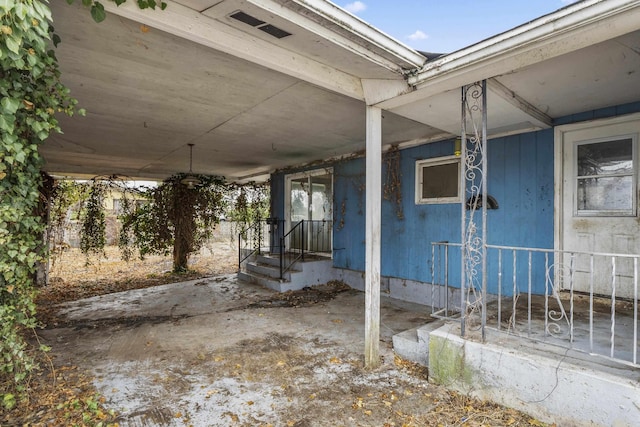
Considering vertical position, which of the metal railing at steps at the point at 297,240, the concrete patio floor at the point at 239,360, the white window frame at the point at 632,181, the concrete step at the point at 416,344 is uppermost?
the white window frame at the point at 632,181

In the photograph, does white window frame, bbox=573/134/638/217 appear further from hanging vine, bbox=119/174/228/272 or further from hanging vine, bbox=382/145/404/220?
hanging vine, bbox=119/174/228/272

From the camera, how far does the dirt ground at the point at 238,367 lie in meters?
2.46

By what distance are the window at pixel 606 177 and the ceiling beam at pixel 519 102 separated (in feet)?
1.66

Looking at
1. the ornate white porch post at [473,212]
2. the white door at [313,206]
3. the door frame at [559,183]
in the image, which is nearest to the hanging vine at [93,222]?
the white door at [313,206]

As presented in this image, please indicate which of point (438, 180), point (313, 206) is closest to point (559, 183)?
point (438, 180)

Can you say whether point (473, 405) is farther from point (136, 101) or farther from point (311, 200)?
point (311, 200)

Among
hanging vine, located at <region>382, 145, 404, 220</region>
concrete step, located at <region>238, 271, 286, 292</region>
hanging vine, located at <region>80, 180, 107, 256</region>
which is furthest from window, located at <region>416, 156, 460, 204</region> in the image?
hanging vine, located at <region>80, 180, 107, 256</region>

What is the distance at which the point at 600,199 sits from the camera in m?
3.72

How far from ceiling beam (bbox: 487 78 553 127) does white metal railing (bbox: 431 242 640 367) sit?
143cm

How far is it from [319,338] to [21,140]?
11.2 feet

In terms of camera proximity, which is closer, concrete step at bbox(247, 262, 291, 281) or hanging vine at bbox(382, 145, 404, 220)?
hanging vine at bbox(382, 145, 404, 220)

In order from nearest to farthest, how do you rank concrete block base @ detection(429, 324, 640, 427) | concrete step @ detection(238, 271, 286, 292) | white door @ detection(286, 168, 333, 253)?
concrete block base @ detection(429, 324, 640, 427), concrete step @ detection(238, 271, 286, 292), white door @ detection(286, 168, 333, 253)

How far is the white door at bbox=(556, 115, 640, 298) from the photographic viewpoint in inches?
138

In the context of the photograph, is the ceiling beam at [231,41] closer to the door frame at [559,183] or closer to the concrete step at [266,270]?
the door frame at [559,183]
